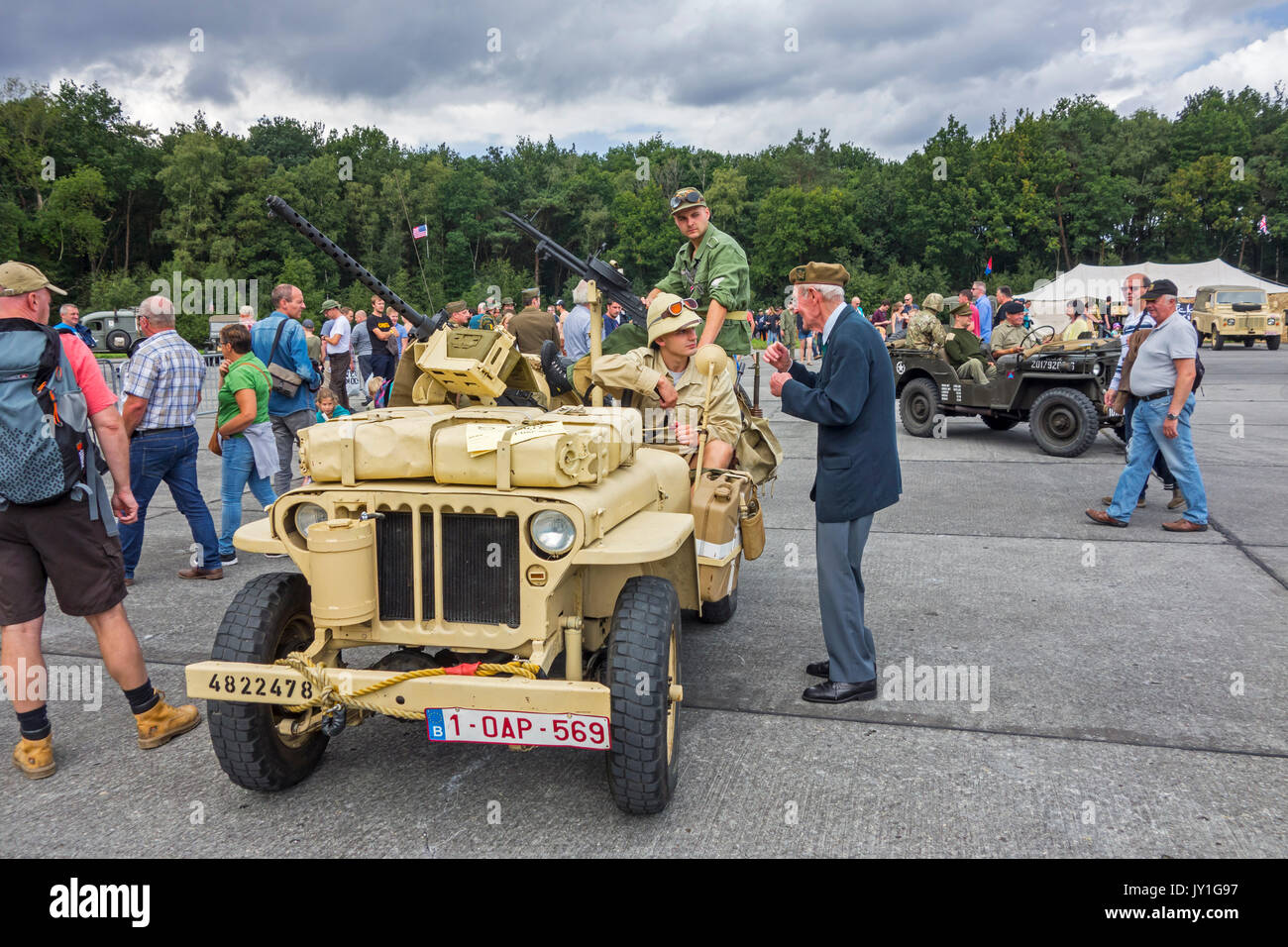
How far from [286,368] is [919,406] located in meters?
8.94

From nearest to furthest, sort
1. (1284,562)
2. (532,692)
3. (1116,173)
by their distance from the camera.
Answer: (532,692) → (1284,562) → (1116,173)

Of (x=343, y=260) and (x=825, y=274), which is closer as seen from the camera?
(x=825, y=274)

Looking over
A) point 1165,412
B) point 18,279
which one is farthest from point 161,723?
point 1165,412

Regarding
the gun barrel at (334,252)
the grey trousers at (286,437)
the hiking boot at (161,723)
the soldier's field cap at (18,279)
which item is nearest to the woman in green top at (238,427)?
the grey trousers at (286,437)

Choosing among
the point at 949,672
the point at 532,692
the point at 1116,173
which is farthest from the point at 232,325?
the point at 1116,173

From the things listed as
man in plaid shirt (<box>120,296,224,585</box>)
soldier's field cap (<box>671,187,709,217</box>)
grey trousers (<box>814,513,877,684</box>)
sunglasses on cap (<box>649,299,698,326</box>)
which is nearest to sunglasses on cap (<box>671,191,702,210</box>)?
soldier's field cap (<box>671,187,709,217</box>)

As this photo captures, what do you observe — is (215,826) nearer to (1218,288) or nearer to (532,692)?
(532,692)

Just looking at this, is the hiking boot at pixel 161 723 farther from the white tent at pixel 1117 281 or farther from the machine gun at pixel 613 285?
the white tent at pixel 1117 281

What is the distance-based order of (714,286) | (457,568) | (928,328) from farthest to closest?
1. (928,328)
2. (714,286)
3. (457,568)

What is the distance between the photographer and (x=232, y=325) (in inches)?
274

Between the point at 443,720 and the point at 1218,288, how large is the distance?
128ft

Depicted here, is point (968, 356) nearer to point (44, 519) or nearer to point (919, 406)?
point (919, 406)

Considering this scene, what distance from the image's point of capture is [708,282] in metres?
5.77

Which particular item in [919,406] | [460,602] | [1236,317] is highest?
[1236,317]
